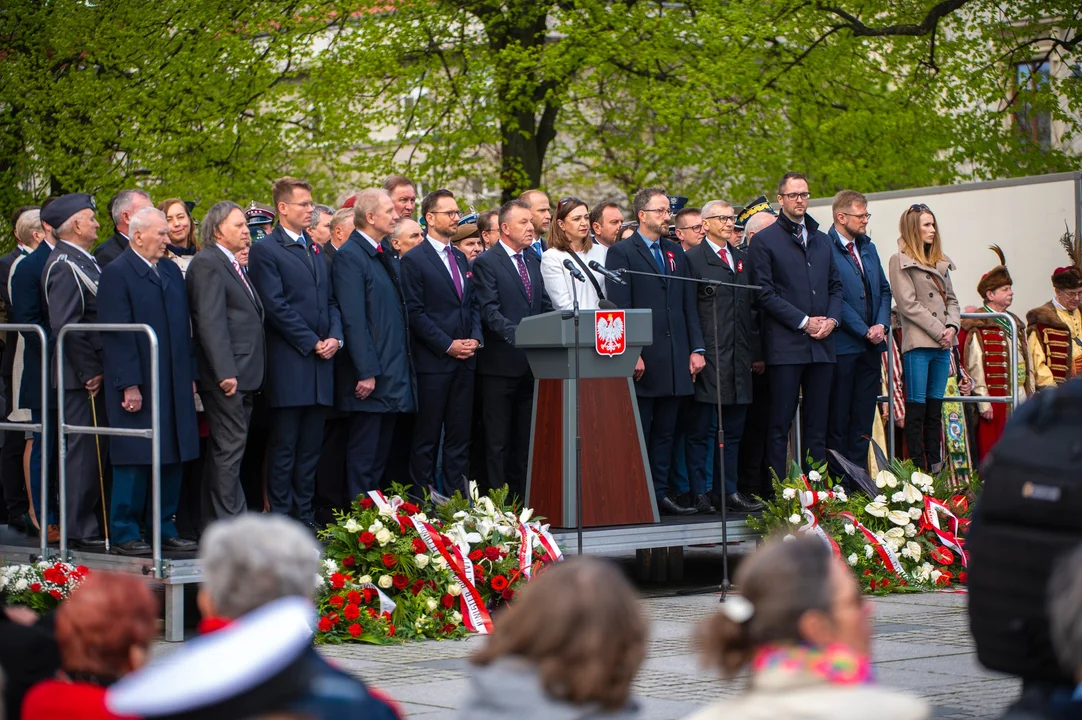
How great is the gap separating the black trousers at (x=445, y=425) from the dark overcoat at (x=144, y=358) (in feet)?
6.06

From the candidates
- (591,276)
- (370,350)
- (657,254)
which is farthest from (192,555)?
(657,254)

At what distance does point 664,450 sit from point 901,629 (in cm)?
267

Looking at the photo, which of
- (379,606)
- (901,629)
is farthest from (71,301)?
(901,629)

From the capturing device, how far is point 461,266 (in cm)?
1073

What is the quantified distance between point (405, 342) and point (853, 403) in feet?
11.5

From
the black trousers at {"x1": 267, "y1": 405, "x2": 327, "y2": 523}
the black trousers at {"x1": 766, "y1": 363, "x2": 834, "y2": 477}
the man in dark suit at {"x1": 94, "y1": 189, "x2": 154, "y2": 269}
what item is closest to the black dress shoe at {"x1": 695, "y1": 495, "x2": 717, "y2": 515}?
the black trousers at {"x1": 766, "y1": 363, "x2": 834, "y2": 477}

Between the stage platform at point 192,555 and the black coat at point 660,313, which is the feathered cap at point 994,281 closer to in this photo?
the black coat at point 660,313

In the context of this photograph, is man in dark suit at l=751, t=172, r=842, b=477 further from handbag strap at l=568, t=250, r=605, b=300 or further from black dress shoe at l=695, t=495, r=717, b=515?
handbag strap at l=568, t=250, r=605, b=300

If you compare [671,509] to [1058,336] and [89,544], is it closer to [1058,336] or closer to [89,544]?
[89,544]

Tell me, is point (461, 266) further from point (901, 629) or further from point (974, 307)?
point (974, 307)

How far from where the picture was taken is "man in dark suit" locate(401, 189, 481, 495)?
10500 millimetres

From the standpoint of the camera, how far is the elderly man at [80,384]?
9242 mm

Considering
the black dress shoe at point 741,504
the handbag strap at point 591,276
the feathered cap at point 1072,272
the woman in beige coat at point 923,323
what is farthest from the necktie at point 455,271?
the feathered cap at point 1072,272

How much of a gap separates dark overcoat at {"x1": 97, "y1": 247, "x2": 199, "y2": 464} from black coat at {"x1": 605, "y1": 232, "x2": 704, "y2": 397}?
3.16 meters
